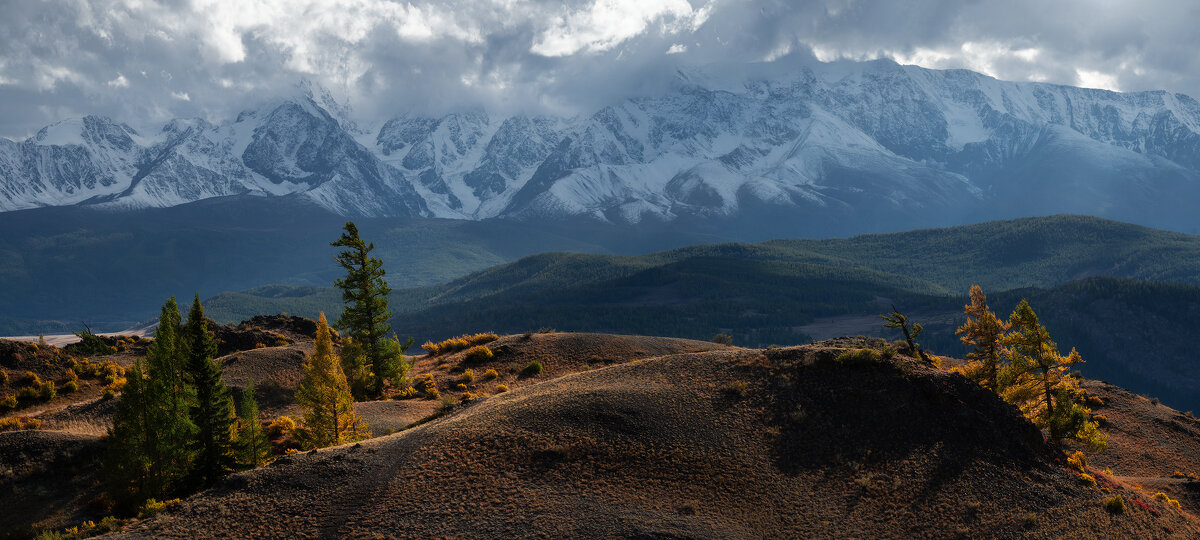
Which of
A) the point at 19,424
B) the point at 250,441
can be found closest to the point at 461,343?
the point at 250,441

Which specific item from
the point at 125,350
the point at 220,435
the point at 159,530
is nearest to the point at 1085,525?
the point at 159,530

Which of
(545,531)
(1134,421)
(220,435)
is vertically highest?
(220,435)

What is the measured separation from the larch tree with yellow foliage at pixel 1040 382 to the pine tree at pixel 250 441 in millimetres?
44309

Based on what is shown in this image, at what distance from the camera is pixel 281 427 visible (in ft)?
170

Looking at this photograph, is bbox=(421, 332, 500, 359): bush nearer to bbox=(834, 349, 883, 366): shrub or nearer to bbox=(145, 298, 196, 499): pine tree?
bbox=(145, 298, 196, 499): pine tree

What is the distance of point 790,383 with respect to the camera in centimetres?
4075

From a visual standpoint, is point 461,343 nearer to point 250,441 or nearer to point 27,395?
point 250,441

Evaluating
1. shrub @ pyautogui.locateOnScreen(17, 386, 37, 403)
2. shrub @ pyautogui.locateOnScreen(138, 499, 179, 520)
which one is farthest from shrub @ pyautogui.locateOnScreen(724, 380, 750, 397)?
shrub @ pyautogui.locateOnScreen(17, 386, 37, 403)

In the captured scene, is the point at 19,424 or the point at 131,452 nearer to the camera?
the point at 131,452

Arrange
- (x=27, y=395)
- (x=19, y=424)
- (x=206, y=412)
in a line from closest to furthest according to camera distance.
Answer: (x=206, y=412) → (x=19, y=424) → (x=27, y=395)

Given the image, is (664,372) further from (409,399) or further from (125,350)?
(125,350)

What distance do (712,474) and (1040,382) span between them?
24.7 metres

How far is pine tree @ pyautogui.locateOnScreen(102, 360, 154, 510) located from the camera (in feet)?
135

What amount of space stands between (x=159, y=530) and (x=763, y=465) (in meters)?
26.1
